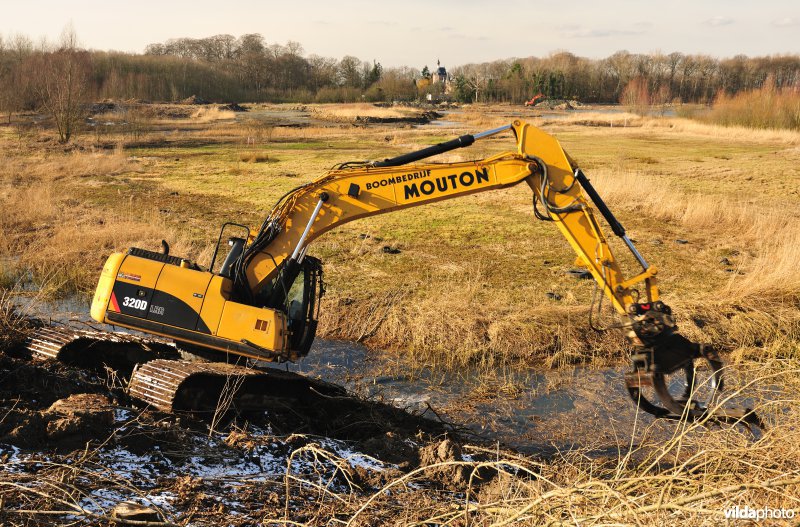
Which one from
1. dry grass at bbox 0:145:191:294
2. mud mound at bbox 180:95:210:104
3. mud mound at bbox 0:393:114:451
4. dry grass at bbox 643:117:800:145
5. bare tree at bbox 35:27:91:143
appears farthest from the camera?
mud mound at bbox 180:95:210:104

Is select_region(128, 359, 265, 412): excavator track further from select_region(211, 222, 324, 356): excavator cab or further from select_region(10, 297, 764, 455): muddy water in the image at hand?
select_region(10, 297, 764, 455): muddy water

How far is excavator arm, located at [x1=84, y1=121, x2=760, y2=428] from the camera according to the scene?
7492 mm

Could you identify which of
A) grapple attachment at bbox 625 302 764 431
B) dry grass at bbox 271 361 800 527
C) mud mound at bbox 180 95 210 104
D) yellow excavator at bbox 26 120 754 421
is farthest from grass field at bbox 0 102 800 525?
mud mound at bbox 180 95 210 104

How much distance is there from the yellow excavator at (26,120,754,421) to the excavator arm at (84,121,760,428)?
0.01m

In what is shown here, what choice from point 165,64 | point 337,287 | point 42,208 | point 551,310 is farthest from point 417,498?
point 165,64

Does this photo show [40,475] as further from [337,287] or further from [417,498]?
[337,287]

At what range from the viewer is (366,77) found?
12069cm

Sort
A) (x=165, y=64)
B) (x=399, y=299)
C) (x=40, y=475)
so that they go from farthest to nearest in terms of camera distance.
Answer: (x=165, y=64) → (x=399, y=299) → (x=40, y=475)

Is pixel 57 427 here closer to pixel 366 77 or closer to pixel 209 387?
pixel 209 387

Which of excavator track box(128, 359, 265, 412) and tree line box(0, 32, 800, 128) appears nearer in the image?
excavator track box(128, 359, 265, 412)

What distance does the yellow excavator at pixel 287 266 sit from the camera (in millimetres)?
7363

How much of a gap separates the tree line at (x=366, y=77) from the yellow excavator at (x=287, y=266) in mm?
69070

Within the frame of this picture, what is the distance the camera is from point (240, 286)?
310 inches

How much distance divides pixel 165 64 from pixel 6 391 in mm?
91626
